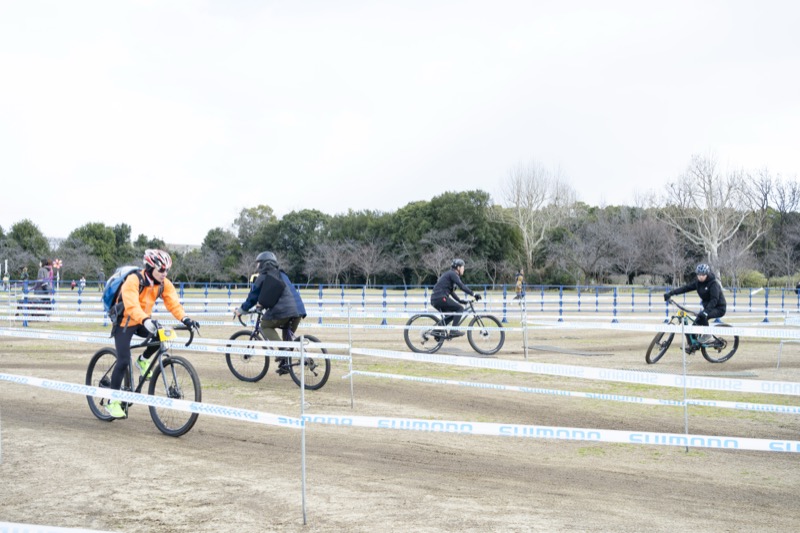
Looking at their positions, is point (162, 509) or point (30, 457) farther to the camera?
point (30, 457)

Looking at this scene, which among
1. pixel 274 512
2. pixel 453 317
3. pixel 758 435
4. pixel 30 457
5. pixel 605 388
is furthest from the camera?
pixel 453 317

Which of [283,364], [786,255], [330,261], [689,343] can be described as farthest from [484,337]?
[786,255]

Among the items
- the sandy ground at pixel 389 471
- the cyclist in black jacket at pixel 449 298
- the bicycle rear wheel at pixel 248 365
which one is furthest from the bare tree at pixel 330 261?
the sandy ground at pixel 389 471

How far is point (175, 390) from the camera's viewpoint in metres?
7.04

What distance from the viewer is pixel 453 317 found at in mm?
14039

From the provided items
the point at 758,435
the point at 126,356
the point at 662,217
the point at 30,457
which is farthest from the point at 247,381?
the point at 662,217

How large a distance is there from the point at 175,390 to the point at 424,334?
7485 mm

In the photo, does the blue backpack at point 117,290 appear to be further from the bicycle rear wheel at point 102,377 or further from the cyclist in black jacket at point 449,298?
the cyclist in black jacket at point 449,298

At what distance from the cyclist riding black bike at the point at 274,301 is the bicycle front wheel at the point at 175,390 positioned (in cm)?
285

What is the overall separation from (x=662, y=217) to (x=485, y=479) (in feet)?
205

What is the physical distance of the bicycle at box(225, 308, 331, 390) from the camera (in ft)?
32.0

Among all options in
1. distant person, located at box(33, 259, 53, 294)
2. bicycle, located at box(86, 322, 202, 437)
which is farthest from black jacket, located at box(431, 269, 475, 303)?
distant person, located at box(33, 259, 53, 294)

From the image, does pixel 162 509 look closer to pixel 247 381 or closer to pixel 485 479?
pixel 485 479

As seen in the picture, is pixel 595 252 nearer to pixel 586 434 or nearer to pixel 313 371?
pixel 313 371
